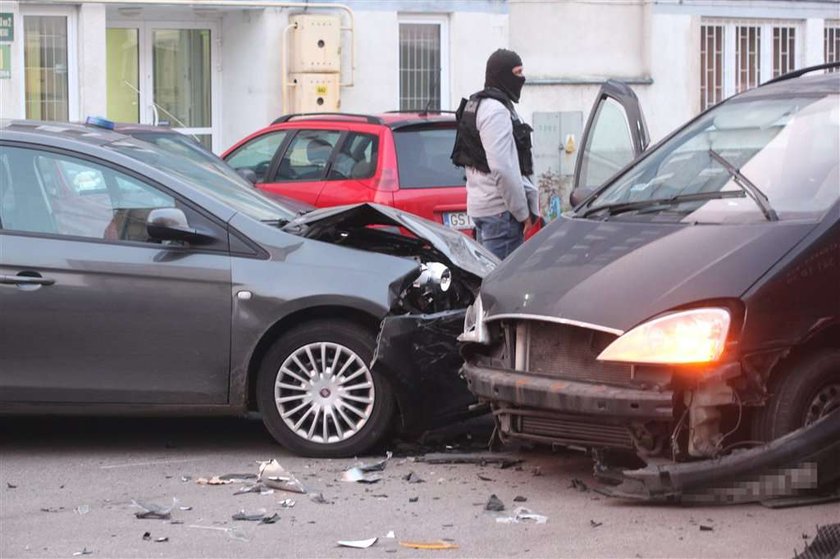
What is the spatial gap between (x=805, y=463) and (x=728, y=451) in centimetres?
31

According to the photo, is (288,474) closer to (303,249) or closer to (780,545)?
(303,249)

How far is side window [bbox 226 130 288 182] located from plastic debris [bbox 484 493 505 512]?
660 cm

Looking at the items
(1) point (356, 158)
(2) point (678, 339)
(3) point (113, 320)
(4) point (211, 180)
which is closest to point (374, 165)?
(1) point (356, 158)

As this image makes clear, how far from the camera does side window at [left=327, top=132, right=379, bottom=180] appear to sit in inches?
463

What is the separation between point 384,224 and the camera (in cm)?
791

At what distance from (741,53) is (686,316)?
1593 cm

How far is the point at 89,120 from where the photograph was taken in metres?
8.69

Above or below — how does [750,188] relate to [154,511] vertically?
above

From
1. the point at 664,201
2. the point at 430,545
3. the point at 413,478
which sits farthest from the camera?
the point at 664,201

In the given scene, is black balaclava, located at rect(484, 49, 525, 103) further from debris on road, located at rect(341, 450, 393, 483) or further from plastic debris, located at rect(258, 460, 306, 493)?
plastic debris, located at rect(258, 460, 306, 493)

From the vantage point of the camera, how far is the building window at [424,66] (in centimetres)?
1877

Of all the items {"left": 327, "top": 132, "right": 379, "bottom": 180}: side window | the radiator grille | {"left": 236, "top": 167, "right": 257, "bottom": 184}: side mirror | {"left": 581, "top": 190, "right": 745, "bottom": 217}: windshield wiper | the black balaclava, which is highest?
the black balaclava

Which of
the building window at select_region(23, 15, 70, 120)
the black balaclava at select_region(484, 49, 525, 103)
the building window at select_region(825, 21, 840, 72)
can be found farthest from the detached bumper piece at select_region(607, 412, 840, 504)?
the building window at select_region(825, 21, 840, 72)

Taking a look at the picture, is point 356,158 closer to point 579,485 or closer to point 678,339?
point 579,485
